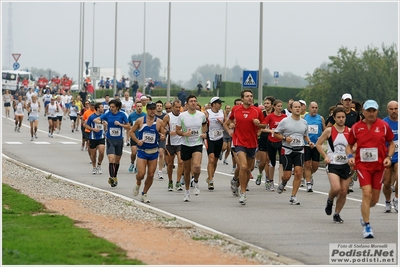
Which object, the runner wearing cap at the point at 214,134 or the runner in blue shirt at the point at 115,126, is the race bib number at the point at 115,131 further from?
the runner wearing cap at the point at 214,134

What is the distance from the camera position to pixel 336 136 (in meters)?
15.4

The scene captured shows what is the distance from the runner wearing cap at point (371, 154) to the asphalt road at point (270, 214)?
0.63m

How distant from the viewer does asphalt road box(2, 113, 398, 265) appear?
13.2m

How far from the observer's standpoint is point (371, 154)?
1384 centimetres

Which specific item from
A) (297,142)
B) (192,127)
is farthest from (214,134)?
(297,142)

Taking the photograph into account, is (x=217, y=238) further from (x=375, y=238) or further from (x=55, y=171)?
(x=55, y=171)

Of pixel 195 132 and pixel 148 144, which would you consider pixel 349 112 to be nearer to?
pixel 195 132

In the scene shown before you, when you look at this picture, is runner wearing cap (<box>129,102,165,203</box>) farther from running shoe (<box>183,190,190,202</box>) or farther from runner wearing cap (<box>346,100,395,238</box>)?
runner wearing cap (<box>346,100,395,238</box>)

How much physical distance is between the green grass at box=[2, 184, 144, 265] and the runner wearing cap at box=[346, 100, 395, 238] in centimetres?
358

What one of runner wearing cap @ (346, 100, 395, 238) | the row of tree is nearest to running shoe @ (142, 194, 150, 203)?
runner wearing cap @ (346, 100, 395, 238)

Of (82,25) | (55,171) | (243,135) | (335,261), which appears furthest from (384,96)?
(335,261)

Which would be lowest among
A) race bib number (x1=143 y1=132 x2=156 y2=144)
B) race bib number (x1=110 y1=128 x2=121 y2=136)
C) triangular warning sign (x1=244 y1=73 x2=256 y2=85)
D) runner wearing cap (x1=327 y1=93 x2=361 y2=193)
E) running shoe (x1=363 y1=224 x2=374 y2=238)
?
running shoe (x1=363 y1=224 x2=374 y2=238)

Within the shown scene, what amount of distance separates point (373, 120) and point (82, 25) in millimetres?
76927

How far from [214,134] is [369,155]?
7972mm
